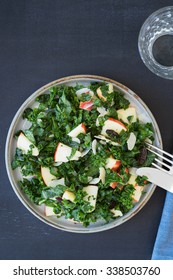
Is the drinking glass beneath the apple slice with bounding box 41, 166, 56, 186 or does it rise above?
above

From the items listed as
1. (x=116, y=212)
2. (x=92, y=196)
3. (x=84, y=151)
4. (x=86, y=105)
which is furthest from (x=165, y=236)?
(x=86, y=105)

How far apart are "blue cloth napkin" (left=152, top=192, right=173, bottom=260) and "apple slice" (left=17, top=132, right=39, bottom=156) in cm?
48

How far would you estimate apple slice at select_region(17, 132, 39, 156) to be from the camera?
1302 mm

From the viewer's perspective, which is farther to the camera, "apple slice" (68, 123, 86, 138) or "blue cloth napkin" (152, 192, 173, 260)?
"blue cloth napkin" (152, 192, 173, 260)

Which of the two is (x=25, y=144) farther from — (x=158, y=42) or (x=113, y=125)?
(x=158, y=42)

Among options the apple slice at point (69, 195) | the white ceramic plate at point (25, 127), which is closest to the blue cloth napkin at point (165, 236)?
the white ceramic plate at point (25, 127)

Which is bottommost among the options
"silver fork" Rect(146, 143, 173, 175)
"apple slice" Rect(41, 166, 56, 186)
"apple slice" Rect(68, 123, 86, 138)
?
"apple slice" Rect(41, 166, 56, 186)

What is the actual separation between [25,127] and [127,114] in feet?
1.11

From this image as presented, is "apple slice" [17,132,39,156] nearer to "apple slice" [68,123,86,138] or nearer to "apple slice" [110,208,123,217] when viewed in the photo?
"apple slice" [68,123,86,138]

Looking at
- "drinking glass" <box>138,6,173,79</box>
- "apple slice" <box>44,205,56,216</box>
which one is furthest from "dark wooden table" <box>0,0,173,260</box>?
"apple slice" <box>44,205,56,216</box>

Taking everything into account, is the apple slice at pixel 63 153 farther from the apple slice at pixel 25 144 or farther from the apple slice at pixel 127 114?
the apple slice at pixel 127 114

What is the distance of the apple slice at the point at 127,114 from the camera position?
1311 mm

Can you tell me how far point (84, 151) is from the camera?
1.31m

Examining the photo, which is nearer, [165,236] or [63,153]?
[63,153]
